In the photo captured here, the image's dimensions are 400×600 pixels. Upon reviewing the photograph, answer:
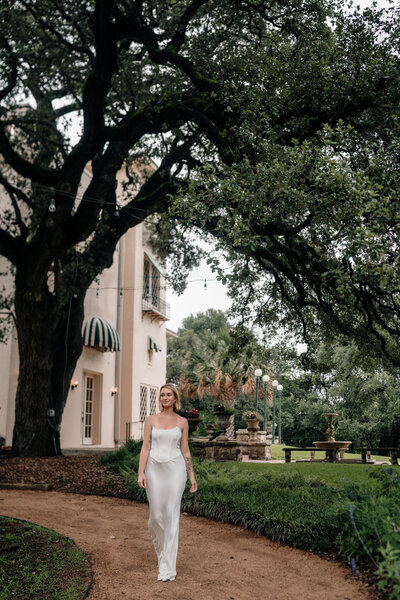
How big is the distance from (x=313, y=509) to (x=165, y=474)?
2663 millimetres

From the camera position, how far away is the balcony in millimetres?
23375

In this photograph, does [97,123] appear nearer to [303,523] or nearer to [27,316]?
[27,316]

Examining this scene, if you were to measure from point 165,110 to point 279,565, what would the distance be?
Answer: 8.50 metres

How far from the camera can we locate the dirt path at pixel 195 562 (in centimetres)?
490

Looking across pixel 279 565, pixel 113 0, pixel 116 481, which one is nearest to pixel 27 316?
pixel 116 481

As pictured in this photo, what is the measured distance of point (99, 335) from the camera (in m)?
18.7

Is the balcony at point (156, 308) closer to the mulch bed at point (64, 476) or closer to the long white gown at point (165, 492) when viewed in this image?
the mulch bed at point (64, 476)

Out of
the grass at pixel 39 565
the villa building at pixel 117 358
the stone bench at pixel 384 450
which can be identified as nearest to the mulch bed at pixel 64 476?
A: the grass at pixel 39 565

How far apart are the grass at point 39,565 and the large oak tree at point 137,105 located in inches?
178

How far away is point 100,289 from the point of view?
20.7 meters

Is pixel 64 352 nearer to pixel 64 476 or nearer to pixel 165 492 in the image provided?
pixel 64 476

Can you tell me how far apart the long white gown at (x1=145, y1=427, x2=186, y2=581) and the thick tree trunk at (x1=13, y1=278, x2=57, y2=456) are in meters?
8.29

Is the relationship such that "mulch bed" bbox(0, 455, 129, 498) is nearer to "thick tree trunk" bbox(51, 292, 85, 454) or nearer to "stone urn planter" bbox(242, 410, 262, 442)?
"thick tree trunk" bbox(51, 292, 85, 454)

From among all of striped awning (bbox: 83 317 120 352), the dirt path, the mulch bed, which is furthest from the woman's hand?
striped awning (bbox: 83 317 120 352)
